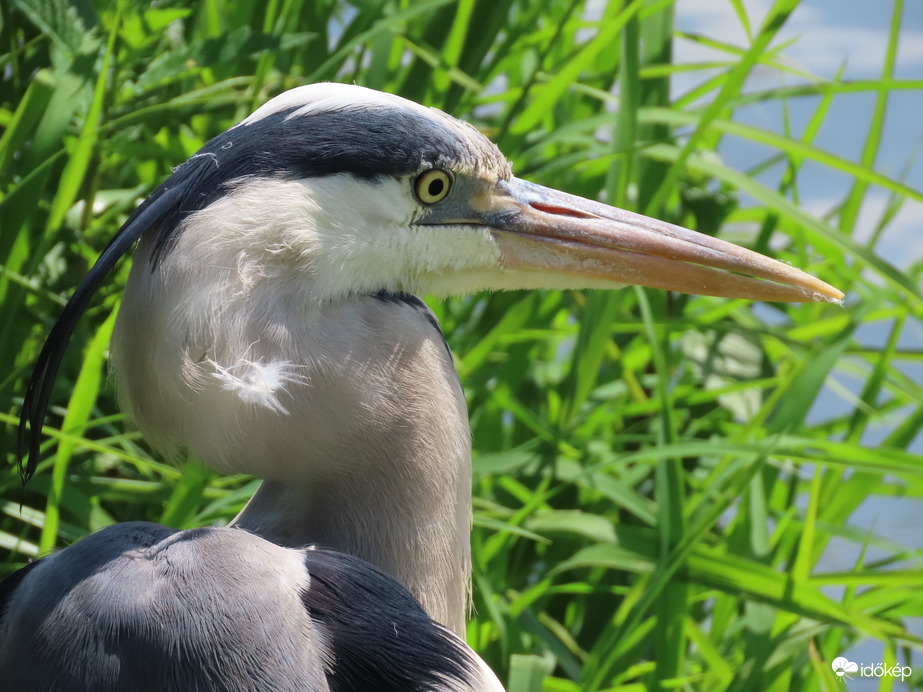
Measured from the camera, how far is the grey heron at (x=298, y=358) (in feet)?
2.29

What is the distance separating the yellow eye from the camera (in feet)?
2.82

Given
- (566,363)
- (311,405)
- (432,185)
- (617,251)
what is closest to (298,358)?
(311,405)

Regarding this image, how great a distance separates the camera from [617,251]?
95 centimetres

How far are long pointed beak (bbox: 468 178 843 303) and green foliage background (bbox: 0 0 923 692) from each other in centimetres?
31

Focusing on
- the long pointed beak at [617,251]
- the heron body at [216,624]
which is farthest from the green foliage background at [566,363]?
the heron body at [216,624]

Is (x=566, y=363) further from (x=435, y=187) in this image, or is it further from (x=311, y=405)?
(x=311, y=405)

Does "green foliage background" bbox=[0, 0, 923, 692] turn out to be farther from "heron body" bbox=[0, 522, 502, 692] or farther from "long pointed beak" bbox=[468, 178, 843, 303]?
"heron body" bbox=[0, 522, 502, 692]

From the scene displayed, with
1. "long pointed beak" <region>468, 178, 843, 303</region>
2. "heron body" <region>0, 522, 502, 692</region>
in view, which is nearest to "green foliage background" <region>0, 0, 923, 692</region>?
"long pointed beak" <region>468, 178, 843, 303</region>

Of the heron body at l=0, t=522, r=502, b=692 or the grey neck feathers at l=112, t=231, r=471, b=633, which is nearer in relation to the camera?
the heron body at l=0, t=522, r=502, b=692

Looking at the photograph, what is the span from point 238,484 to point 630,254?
79cm

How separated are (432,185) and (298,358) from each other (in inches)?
8.4

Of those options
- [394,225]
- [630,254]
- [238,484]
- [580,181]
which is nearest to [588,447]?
[580,181]

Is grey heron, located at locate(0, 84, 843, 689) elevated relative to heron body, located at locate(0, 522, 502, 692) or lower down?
elevated

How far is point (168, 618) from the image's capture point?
653 millimetres
